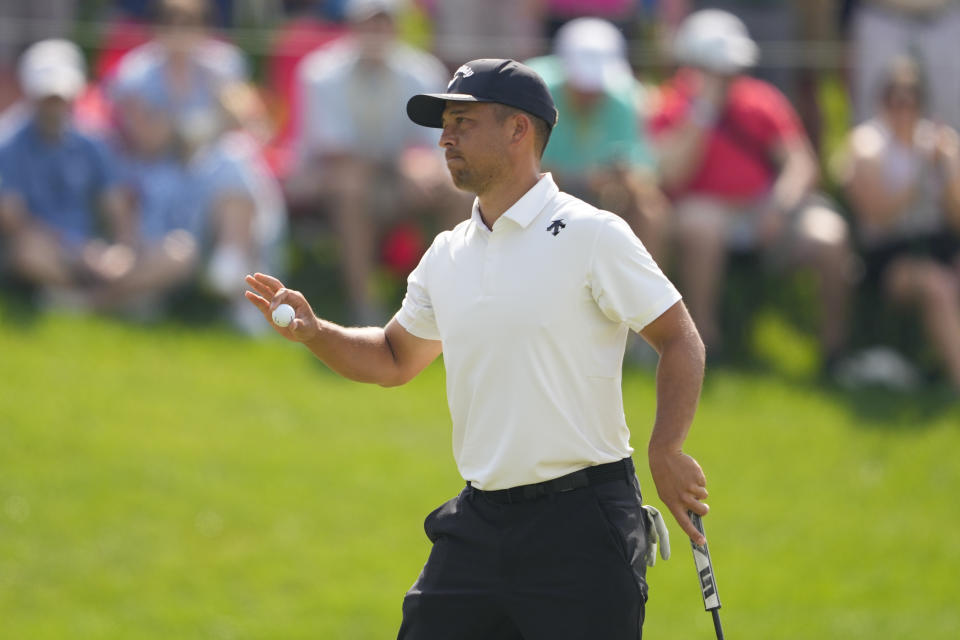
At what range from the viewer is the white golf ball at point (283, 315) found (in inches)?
165

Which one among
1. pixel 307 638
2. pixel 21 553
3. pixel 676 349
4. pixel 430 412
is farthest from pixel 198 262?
pixel 676 349

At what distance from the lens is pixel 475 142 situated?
4.16 m

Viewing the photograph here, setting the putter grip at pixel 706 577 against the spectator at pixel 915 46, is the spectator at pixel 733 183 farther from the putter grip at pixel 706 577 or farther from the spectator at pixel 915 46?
the putter grip at pixel 706 577

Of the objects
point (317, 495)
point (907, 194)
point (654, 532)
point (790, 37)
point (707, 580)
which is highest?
point (790, 37)

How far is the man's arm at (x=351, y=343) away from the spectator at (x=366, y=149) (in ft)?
17.0

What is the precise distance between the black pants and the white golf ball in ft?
2.46

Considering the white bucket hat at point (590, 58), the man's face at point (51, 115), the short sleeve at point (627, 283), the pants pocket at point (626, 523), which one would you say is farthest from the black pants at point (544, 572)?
the man's face at point (51, 115)

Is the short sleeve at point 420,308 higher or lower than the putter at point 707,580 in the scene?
higher

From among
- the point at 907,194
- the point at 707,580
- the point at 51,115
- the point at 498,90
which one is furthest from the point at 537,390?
the point at 51,115

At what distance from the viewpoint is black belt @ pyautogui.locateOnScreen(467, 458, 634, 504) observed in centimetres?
411

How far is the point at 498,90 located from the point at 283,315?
87cm

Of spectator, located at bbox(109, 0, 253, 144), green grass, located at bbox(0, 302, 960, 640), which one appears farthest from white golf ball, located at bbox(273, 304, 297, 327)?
spectator, located at bbox(109, 0, 253, 144)

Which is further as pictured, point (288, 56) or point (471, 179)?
point (288, 56)

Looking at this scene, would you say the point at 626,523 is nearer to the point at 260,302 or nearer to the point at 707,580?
the point at 707,580
